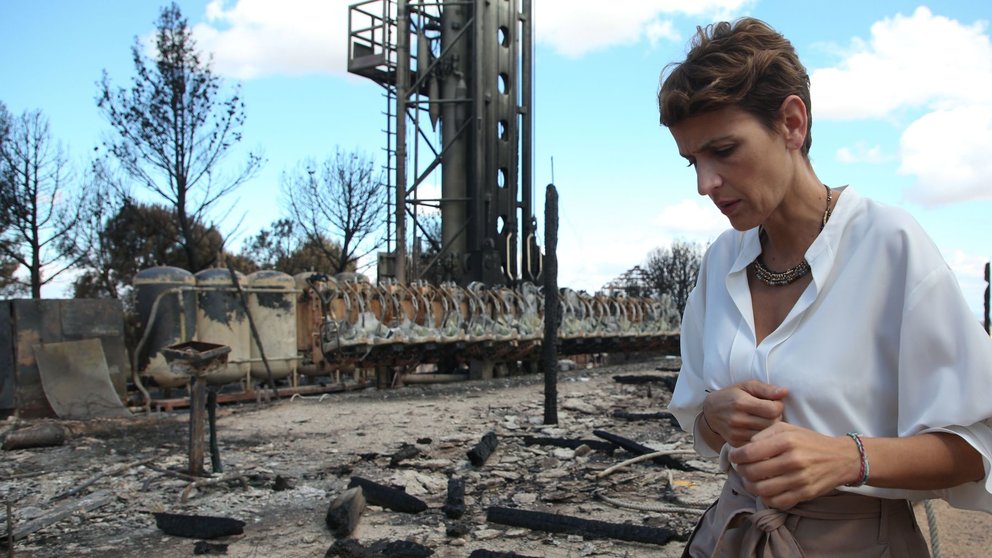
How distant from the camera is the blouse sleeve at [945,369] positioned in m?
1.32

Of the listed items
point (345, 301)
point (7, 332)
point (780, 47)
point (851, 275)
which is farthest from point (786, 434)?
point (345, 301)

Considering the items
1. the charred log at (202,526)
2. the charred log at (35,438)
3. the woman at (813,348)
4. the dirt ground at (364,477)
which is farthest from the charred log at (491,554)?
the charred log at (35,438)

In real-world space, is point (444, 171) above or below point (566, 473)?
above

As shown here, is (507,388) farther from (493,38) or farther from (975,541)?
(493,38)

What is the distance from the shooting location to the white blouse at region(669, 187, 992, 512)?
1.34 metres

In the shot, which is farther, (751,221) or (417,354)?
(417,354)

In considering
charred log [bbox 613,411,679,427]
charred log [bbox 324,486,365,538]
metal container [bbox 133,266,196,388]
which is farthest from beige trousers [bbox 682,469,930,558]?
metal container [bbox 133,266,196,388]

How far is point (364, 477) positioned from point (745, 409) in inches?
199

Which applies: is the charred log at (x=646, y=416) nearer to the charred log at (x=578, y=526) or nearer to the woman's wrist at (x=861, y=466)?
the charred log at (x=578, y=526)

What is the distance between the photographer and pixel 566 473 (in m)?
6.18

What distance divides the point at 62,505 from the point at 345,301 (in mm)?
7424

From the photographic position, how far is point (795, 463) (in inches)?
52.6

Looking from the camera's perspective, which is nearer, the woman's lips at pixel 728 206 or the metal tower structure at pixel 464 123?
the woman's lips at pixel 728 206

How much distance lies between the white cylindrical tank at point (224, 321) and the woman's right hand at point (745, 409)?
415 inches
